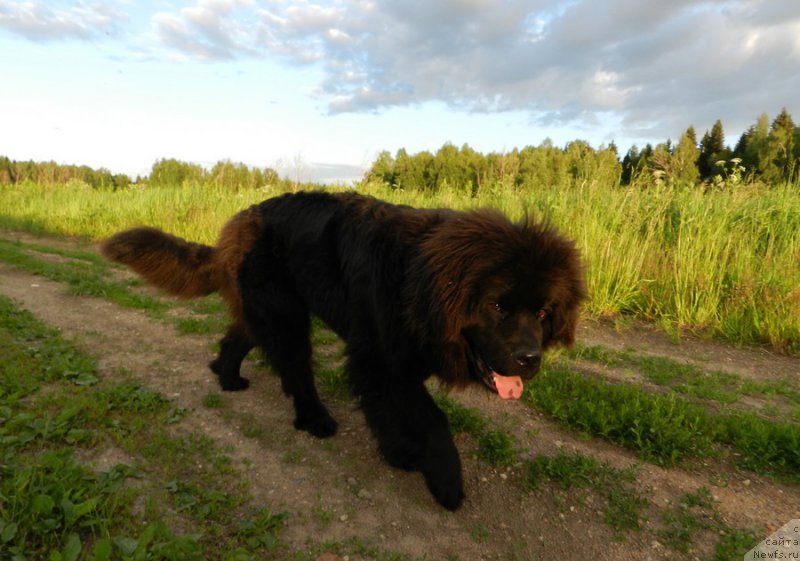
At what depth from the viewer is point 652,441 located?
11.7 feet

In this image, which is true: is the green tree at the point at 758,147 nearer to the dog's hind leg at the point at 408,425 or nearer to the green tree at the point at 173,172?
the dog's hind leg at the point at 408,425

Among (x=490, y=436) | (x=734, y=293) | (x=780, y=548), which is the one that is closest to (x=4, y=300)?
(x=490, y=436)

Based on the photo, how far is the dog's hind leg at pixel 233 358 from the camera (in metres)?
4.31

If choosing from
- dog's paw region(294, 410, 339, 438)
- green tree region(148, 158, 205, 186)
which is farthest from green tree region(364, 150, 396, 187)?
dog's paw region(294, 410, 339, 438)

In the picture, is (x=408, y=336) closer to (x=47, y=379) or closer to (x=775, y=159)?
(x=47, y=379)

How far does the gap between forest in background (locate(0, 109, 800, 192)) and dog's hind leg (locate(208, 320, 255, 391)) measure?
7.07 m

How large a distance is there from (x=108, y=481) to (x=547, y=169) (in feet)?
44.7

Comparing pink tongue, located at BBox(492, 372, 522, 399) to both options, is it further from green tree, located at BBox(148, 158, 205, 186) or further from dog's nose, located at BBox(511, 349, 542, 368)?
green tree, located at BBox(148, 158, 205, 186)

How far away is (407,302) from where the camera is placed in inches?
115

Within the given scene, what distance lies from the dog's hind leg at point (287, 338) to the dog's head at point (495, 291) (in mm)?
1336

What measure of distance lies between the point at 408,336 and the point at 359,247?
2.39 feet

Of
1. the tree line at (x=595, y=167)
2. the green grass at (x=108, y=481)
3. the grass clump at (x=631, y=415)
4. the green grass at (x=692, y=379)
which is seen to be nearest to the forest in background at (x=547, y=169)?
the tree line at (x=595, y=167)

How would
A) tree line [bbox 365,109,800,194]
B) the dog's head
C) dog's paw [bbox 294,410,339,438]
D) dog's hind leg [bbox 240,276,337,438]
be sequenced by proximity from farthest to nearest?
tree line [bbox 365,109,800,194] < dog's hind leg [bbox 240,276,337,438] < dog's paw [bbox 294,410,339,438] < the dog's head

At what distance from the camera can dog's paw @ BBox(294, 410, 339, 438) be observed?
3.69 meters
